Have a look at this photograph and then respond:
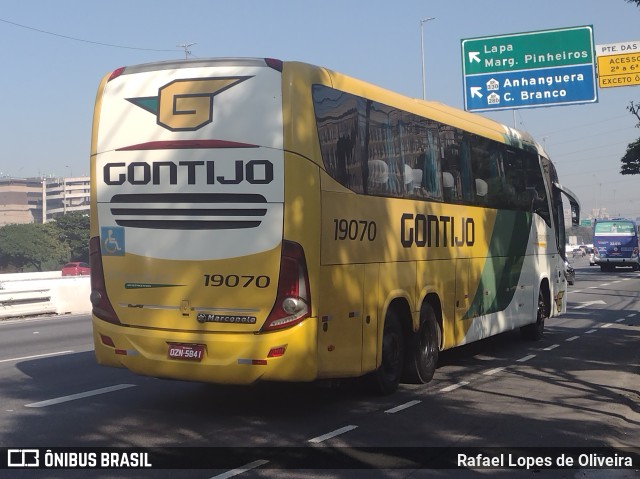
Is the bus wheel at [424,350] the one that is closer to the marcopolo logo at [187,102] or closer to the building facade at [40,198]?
the marcopolo logo at [187,102]

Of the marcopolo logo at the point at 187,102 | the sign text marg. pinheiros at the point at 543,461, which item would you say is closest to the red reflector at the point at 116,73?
the marcopolo logo at the point at 187,102

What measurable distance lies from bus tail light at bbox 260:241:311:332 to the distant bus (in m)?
48.8

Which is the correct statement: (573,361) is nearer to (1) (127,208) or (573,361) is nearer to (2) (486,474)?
(2) (486,474)

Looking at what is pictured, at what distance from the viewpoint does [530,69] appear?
23703 millimetres

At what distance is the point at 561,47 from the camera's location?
2341 centimetres

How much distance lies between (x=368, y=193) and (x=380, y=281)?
1.02 meters

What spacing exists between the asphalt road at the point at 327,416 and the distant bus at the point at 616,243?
4189 cm

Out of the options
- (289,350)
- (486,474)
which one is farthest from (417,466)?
(289,350)

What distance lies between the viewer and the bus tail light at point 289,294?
25.8 feet

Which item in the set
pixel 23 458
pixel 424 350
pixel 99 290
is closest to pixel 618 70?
pixel 424 350

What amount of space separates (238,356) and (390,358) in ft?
8.51

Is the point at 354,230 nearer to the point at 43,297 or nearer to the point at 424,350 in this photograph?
the point at 424,350

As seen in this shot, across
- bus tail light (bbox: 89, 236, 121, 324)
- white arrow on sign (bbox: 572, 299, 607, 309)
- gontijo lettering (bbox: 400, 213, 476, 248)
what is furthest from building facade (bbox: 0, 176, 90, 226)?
bus tail light (bbox: 89, 236, 121, 324)

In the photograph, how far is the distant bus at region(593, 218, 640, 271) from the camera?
173 feet
